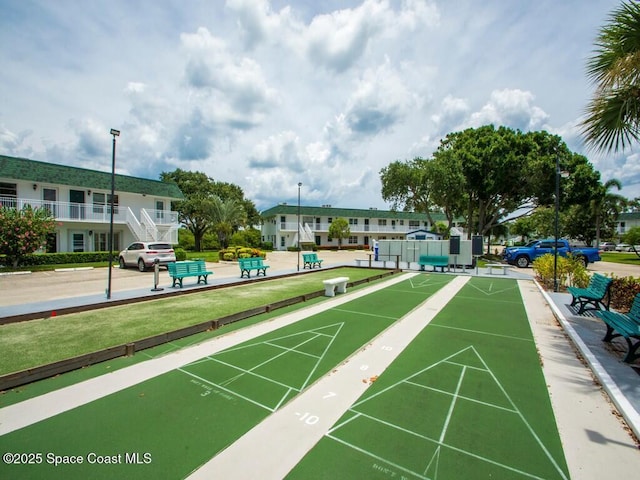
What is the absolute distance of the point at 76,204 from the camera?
2141cm

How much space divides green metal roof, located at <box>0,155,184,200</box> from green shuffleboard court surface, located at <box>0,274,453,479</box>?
24842mm

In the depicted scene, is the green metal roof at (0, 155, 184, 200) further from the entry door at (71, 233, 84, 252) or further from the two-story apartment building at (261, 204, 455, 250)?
the two-story apartment building at (261, 204, 455, 250)

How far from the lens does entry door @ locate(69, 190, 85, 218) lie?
2184 cm

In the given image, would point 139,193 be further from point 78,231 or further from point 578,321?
point 578,321

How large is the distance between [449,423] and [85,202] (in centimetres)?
2876

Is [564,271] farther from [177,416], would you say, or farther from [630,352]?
[177,416]

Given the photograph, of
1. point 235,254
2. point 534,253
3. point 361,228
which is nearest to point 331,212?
point 361,228

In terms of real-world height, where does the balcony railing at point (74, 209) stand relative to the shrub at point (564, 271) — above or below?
above

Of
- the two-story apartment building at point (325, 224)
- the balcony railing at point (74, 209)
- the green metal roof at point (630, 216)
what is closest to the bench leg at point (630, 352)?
the balcony railing at point (74, 209)

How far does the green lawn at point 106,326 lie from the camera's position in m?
5.41

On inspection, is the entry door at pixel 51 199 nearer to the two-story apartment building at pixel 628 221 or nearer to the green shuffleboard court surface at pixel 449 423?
the green shuffleboard court surface at pixel 449 423

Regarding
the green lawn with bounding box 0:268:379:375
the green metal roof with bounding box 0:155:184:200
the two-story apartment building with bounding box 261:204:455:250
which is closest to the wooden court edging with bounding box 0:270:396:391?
the green lawn with bounding box 0:268:379:375

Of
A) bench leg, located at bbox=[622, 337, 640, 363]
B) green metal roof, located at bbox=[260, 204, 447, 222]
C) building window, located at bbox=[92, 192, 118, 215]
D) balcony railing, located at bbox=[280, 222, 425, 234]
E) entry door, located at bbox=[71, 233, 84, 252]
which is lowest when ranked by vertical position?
bench leg, located at bbox=[622, 337, 640, 363]

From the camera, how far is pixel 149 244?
17.4m
